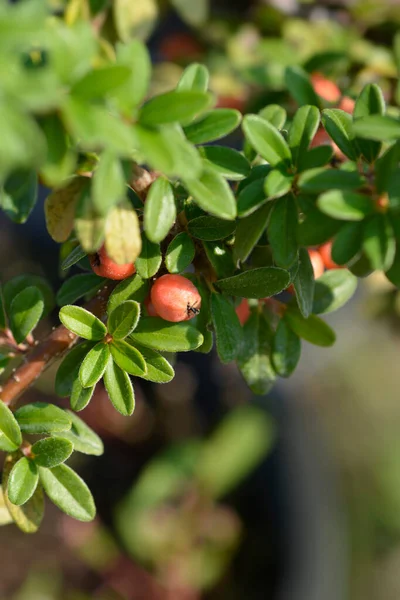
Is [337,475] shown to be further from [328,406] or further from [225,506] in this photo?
[225,506]

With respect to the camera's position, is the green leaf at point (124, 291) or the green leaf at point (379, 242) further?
the green leaf at point (124, 291)

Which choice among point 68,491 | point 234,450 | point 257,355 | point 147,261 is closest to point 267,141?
point 147,261

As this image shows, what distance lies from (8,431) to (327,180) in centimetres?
35

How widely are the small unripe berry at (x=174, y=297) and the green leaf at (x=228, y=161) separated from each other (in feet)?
0.31

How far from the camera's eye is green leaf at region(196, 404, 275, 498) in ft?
5.58

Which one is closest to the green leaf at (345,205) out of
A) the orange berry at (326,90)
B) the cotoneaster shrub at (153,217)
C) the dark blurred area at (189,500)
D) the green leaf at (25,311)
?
the cotoneaster shrub at (153,217)

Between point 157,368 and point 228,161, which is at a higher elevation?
point 228,161

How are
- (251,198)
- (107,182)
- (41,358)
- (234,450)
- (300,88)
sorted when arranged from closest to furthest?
(107,182) < (251,198) < (41,358) < (300,88) < (234,450)

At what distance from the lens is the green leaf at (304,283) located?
53 cm

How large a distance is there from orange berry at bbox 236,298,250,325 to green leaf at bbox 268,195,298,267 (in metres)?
0.17

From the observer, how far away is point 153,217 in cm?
46

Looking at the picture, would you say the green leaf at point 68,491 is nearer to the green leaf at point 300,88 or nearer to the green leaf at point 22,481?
the green leaf at point 22,481

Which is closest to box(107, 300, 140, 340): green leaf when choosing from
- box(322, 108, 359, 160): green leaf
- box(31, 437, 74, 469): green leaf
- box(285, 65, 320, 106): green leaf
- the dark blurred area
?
box(31, 437, 74, 469): green leaf

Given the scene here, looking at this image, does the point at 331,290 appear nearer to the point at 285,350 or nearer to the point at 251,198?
the point at 285,350
